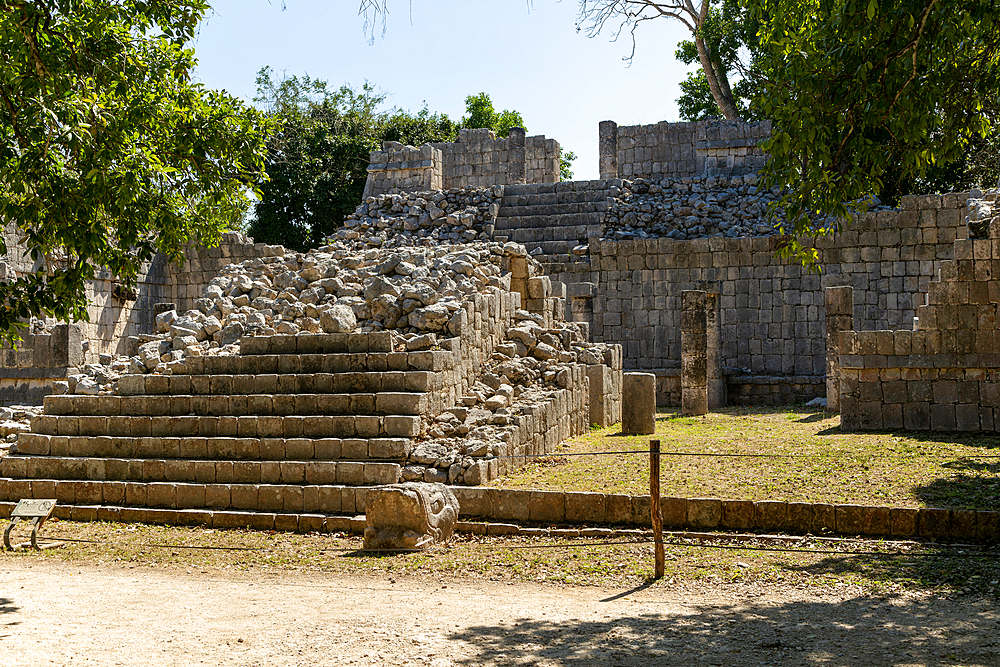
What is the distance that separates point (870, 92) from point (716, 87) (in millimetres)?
21243

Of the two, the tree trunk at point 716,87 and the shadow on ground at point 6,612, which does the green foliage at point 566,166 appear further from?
the shadow on ground at point 6,612

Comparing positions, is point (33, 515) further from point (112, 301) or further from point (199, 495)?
point (112, 301)

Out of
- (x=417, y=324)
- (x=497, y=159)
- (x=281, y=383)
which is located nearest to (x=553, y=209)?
(x=497, y=159)

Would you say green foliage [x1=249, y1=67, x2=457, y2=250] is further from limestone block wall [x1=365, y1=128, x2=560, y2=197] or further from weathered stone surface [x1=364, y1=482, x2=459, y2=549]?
weathered stone surface [x1=364, y1=482, x2=459, y2=549]

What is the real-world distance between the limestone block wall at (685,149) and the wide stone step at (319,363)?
14.2 metres

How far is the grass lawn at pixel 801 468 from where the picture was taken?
332 inches

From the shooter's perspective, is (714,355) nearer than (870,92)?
No

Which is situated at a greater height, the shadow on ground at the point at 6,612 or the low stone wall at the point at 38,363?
the low stone wall at the point at 38,363

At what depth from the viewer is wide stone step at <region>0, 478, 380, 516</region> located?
30.5 ft

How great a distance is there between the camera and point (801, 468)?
953cm

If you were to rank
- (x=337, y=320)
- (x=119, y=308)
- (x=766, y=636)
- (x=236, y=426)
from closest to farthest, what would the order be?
(x=766, y=636) → (x=236, y=426) → (x=337, y=320) → (x=119, y=308)

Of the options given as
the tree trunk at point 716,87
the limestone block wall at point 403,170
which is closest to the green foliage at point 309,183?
the limestone block wall at point 403,170

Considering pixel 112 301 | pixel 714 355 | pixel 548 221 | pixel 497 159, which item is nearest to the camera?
pixel 714 355

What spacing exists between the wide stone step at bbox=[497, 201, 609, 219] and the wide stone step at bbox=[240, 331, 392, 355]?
448 inches
